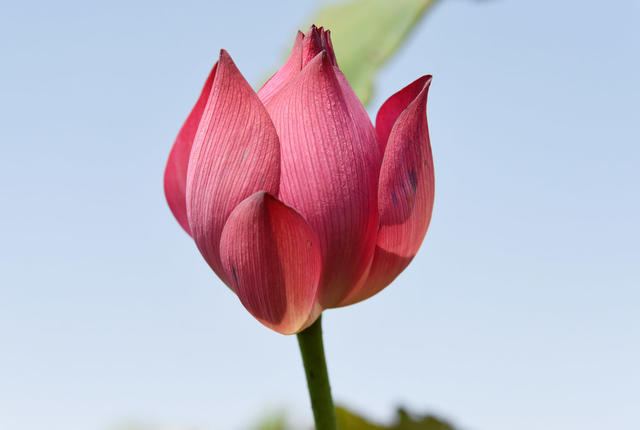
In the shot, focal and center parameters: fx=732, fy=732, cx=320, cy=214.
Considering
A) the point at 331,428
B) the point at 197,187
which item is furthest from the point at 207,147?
the point at 331,428

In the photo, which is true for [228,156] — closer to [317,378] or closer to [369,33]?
[317,378]

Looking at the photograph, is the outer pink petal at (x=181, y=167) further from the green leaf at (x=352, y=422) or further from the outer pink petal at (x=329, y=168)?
the green leaf at (x=352, y=422)

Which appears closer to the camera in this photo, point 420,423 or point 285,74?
point 285,74

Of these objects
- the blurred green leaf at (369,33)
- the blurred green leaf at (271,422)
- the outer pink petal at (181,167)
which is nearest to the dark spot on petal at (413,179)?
the outer pink petal at (181,167)

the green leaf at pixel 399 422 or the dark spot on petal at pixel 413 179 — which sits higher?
the dark spot on petal at pixel 413 179

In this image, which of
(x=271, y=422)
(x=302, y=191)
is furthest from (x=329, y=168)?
(x=271, y=422)

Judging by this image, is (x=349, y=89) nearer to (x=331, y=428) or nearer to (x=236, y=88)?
(x=236, y=88)

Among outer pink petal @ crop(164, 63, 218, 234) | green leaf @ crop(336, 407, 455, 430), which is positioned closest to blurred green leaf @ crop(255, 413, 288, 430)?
green leaf @ crop(336, 407, 455, 430)
